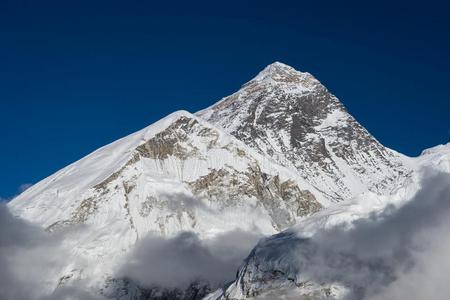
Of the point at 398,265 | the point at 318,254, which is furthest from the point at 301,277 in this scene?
the point at 398,265

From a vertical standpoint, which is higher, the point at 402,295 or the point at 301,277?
the point at 301,277

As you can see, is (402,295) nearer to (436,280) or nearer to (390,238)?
(436,280)

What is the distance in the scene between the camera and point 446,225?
195m

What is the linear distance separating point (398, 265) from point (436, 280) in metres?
10.4

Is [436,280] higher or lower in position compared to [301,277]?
lower

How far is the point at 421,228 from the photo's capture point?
7795 inches

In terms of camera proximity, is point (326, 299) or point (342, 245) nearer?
point (326, 299)

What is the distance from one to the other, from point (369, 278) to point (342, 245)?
15.4 metres

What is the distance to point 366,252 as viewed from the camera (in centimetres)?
19475

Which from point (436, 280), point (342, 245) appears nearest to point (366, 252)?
point (342, 245)

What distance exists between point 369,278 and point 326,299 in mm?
11306

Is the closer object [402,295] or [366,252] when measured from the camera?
[402,295]

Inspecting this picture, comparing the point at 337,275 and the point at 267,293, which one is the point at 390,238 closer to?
the point at 337,275

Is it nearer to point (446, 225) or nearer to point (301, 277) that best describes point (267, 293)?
point (301, 277)
